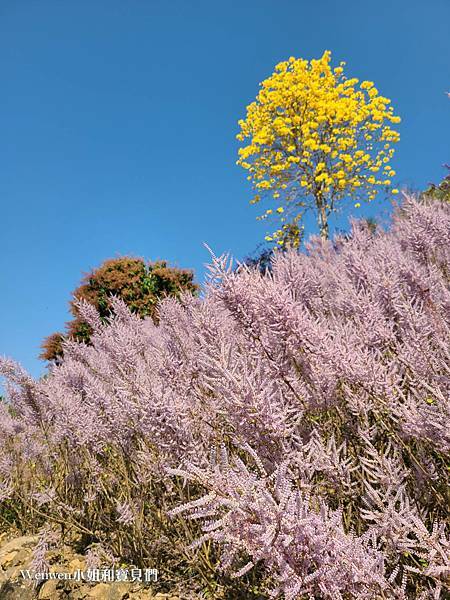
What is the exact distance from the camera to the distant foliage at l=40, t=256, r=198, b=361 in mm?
11859

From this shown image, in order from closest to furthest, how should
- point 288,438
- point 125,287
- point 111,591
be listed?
point 288,438 < point 111,591 < point 125,287

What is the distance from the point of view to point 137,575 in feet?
10.9

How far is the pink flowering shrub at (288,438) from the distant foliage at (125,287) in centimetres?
744

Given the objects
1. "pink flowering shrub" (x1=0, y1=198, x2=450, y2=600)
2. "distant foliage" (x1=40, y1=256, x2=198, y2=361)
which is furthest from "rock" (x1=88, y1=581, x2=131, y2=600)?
"distant foliage" (x1=40, y1=256, x2=198, y2=361)

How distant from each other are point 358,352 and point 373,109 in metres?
18.8

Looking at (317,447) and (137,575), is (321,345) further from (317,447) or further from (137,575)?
(137,575)

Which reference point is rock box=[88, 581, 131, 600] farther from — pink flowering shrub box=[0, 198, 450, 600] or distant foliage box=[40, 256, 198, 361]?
distant foliage box=[40, 256, 198, 361]

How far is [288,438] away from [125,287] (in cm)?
1029

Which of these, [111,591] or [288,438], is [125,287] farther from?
[288,438]

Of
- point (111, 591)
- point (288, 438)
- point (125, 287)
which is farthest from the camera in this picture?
point (125, 287)

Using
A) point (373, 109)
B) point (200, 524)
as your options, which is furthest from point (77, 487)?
point (373, 109)

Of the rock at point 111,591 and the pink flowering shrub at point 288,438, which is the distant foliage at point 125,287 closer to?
the pink flowering shrub at point 288,438

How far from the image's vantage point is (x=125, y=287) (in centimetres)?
1221

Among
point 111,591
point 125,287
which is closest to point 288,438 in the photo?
point 111,591
